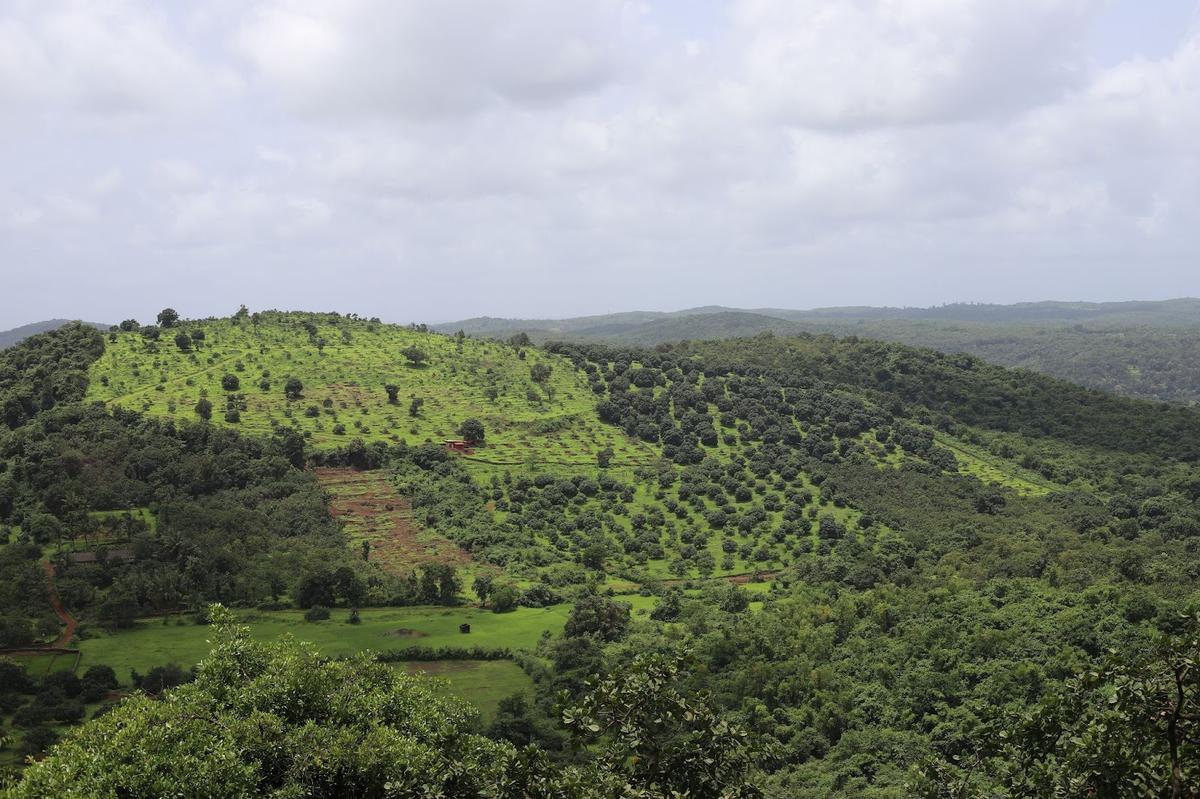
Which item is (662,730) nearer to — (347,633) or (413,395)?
(347,633)

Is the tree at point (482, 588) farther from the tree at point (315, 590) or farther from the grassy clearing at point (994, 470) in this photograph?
the grassy clearing at point (994, 470)

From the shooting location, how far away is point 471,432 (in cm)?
11231

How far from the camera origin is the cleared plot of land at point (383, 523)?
88.7 metres

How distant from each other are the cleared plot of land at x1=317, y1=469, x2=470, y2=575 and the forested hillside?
0.42 meters

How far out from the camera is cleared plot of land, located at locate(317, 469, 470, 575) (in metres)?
88.7

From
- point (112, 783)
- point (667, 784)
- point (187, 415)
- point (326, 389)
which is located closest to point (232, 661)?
point (112, 783)

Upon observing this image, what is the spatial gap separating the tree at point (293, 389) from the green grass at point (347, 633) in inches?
1909

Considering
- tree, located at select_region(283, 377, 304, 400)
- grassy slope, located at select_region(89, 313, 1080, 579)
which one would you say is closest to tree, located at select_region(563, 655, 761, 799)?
grassy slope, located at select_region(89, 313, 1080, 579)

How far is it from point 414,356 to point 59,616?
73.3m

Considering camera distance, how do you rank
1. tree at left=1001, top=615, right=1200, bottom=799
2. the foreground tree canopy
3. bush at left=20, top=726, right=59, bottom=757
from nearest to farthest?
tree at left=1001, top=615, right=1200, bottom=799 < the foreground tree canopy < bush at left=20, top=726, right=59, bottom=757

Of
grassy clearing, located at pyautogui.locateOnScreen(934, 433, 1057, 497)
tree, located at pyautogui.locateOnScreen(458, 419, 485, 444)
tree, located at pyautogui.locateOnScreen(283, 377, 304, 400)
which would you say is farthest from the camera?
tree, located at pyautogui.locateOnScreen(283, 377, 304, 400)

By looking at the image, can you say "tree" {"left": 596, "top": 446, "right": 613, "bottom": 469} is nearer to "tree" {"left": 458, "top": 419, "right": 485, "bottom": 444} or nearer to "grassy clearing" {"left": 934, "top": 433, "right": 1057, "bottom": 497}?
"tree" {"left": 458, "top": 419, "right": 485, "bottom": 444}

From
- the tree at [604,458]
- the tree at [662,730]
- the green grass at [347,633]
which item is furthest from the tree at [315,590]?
the tree at [662,730]

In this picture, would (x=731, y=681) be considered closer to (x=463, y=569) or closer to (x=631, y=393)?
(x=463, y=569)
